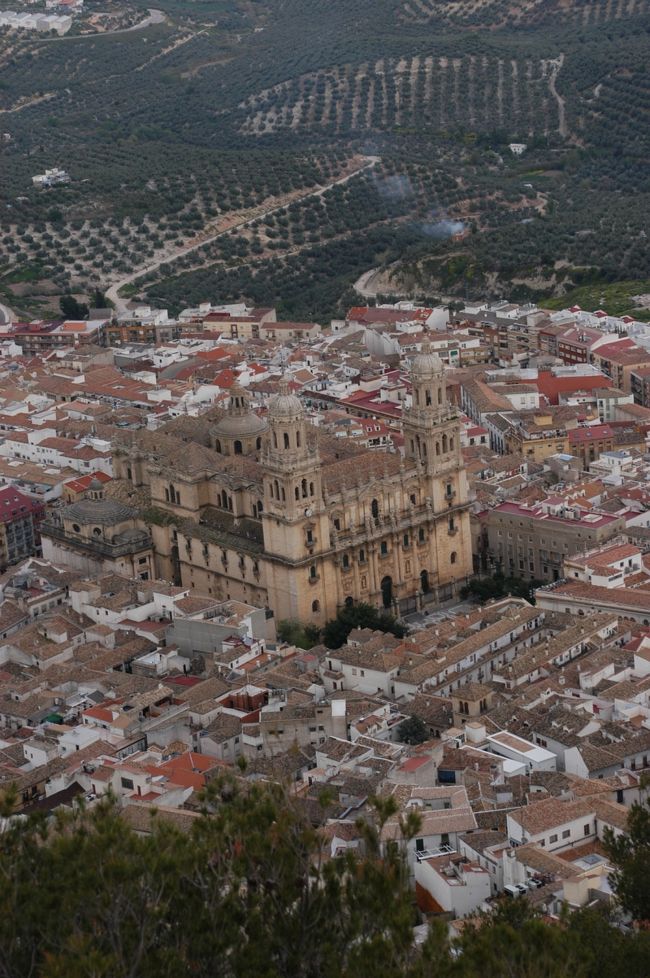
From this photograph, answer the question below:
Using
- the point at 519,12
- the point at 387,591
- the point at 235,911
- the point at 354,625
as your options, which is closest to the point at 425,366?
the point at 387,591

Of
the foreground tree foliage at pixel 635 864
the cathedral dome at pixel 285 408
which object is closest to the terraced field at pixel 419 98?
the cathedral dome at pixel 285 408

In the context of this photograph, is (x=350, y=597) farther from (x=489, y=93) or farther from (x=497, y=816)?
(x=489, y=93)

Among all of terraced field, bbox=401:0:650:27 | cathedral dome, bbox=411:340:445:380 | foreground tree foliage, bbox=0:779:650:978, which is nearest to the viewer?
foreground tree foliage, bbox=0:779:650:978

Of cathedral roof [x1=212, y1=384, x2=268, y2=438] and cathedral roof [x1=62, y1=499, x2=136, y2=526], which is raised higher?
cathedral roof [x1=212, y1=384, x2=268, y2=438]

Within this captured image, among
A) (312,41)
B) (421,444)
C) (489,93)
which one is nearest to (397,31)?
(312,41)

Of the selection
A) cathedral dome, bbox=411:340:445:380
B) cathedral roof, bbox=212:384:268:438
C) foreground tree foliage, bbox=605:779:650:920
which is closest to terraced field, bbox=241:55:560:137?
cathedral roof, bbox=212:384:268:438

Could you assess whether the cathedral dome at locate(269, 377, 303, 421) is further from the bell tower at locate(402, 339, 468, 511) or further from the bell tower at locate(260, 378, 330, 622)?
the bell tower at locate(402, 339, 468, 511)

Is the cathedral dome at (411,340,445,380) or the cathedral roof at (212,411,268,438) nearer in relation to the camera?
the cathedral dome at (411,340,445,380)
